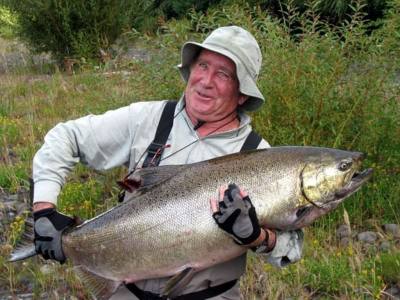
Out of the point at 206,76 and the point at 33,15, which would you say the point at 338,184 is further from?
the point at 33,15

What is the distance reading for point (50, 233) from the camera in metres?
2.97

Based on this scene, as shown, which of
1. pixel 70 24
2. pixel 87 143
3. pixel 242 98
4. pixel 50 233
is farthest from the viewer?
pixel 70 24

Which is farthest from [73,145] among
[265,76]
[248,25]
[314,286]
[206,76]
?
[248,25]

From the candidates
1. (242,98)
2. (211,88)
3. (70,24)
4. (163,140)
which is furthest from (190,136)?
(70,24)

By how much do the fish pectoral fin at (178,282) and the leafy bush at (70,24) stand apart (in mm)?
10909

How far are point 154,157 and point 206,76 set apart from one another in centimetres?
48

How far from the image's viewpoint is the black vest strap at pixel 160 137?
3123 mm

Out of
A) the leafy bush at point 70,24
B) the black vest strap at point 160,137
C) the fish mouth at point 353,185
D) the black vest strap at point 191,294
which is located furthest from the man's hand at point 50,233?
the leafy bush at point 70,24

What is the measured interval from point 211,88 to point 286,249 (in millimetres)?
864

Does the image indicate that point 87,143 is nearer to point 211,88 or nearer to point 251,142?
point 211,88

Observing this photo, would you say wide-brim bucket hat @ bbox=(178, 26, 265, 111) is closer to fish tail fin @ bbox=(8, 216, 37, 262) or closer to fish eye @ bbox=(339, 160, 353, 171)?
fish eye @ bbox=(339, 160, 353, 171)

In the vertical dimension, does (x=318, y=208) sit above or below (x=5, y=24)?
above

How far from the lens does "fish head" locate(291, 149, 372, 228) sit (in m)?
2.91

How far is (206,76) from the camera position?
10.5ft
